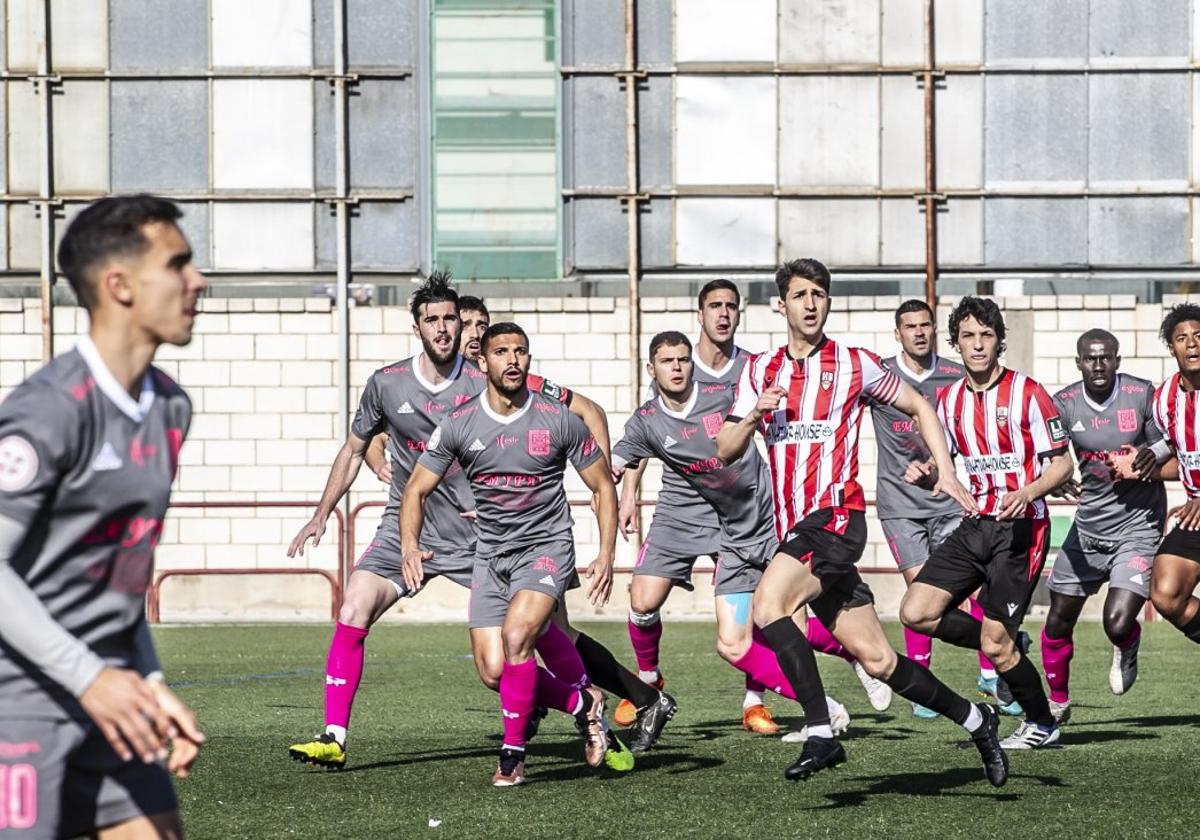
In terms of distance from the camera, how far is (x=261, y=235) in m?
22.4

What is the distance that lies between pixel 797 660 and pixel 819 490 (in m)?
0.73

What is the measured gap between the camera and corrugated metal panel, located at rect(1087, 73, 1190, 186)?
21.9 m

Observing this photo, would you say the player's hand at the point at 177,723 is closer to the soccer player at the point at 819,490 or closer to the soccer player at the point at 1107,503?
the soccer player at the point at 819,490

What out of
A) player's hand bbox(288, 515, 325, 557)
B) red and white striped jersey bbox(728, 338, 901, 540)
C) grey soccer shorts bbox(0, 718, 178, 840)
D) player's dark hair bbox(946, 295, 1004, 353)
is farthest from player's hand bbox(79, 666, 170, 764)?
player's dark hair bbox(946, 295, 1004, 353)

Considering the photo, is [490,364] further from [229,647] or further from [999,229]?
[999,229]

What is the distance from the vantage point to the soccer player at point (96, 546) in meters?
3.69

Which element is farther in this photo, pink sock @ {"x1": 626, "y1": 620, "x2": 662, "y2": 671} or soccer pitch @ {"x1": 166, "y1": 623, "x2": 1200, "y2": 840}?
pink sock @ {"x1": 626, "y1": 620, "x2": 662, "y2": 671}

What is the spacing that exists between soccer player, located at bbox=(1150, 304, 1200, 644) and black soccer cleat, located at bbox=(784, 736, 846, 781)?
3087mm

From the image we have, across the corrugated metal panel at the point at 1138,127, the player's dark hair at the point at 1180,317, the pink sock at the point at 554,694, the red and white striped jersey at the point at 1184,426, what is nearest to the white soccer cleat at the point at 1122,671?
the red and white striped jersey at the point at 1184,426

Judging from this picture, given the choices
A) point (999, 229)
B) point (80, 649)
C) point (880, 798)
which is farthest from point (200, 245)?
point (80, 649)

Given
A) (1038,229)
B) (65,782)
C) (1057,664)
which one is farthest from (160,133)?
(65,782)

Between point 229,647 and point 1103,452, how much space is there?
8275 millimetres

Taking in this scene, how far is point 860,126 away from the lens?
22094 mm

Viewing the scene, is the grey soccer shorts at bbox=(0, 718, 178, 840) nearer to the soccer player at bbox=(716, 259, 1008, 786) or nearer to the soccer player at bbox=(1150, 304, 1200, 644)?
the soccer player at bbox=(716, 259, 1008, 786)
